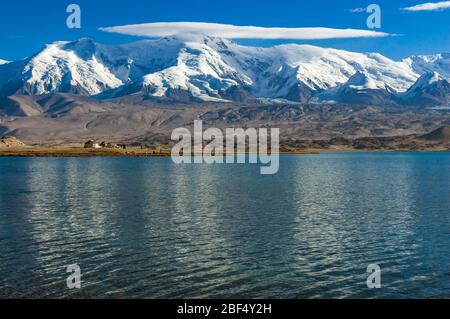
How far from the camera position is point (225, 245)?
4969 cm

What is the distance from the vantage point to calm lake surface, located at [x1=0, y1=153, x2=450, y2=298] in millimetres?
37219

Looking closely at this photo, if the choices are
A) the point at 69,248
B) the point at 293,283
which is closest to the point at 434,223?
the point at 293,283

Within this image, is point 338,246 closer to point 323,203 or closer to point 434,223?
point 434,223

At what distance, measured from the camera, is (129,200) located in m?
85.6

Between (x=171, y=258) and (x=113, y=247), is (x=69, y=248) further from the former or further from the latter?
(x=171, y=258)

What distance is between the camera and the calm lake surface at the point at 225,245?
37219 millimetres

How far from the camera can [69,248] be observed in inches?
1914

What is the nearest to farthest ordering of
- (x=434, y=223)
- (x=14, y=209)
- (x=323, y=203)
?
1. (x=434, y=223)
2. (x=14, y=209)
3. (x=323, y=203)

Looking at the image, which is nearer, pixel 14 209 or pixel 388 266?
pixel 388 266

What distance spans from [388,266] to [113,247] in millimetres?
22378

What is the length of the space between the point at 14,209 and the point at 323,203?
1619 inches
